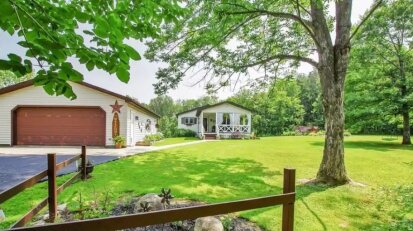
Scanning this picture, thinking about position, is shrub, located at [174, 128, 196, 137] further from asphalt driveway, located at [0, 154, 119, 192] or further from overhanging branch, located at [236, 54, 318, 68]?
overhanging branch, located at [236, 54, 318, 68]

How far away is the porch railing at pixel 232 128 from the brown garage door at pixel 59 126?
1421 centimetres

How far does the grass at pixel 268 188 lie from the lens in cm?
480

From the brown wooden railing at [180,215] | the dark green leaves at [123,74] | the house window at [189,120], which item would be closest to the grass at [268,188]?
the brown wooden railing at [180,215]

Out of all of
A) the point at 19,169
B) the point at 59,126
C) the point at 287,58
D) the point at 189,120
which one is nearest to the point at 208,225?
the point at 287,58

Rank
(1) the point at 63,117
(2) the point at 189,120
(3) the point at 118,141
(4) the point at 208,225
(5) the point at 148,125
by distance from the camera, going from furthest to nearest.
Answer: (2) the point at 189,120 → (5) the point at 148,125 → (1) the point at 63,117 → (3) the point at 118,141 → (4) the point at 208,225

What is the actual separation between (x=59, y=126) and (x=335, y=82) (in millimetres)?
15304

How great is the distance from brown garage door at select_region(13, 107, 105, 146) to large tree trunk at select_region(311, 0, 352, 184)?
13.0m

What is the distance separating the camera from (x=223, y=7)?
21.9 ft

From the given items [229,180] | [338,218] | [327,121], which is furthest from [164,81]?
[338,218]

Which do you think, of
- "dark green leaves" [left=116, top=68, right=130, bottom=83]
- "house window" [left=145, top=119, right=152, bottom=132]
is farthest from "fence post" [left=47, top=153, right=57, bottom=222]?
"house window" [left=145, top=119, right=152, bottom=132]

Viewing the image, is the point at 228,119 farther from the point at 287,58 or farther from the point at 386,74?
the point at 287,58

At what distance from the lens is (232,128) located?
1106 inches

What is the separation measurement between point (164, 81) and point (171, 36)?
1.47 meters

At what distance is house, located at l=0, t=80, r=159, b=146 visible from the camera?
16234 mm
